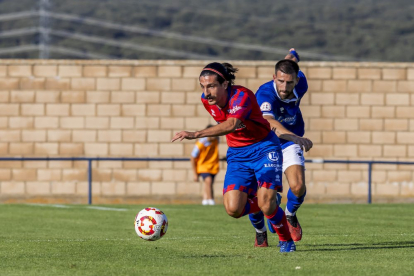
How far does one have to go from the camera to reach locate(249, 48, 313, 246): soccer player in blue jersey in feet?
32.5

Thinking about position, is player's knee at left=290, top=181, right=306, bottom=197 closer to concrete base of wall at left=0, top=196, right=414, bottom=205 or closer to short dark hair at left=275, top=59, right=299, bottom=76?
short dark hair at left=275, top=59, right=299, bottom=76

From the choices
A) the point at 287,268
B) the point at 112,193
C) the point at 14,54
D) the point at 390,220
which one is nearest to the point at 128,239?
the point at 287,268

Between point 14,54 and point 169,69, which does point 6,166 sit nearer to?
point 169,69

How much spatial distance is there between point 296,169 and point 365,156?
38.0ft

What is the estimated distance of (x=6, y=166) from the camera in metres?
21.4

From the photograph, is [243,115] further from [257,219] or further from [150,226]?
[150,226]

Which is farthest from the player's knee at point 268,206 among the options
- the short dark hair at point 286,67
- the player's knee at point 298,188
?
the short dark hair at point 286,67

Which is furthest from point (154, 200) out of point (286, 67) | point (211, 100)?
point (211, 100)

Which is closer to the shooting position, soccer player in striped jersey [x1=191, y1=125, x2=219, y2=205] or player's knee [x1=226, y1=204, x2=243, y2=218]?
player's knee [x1=226, y1=204, x2=243, y2=218]

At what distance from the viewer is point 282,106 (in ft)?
33.8

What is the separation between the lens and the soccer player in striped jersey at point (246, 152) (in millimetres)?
8984

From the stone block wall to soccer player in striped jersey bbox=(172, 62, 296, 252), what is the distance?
1174 cm

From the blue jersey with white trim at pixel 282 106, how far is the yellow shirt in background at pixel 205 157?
29.4 feet

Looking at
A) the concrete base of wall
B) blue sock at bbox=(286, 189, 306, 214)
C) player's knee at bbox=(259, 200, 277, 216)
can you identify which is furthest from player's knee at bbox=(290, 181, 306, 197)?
the concrete base of wall
